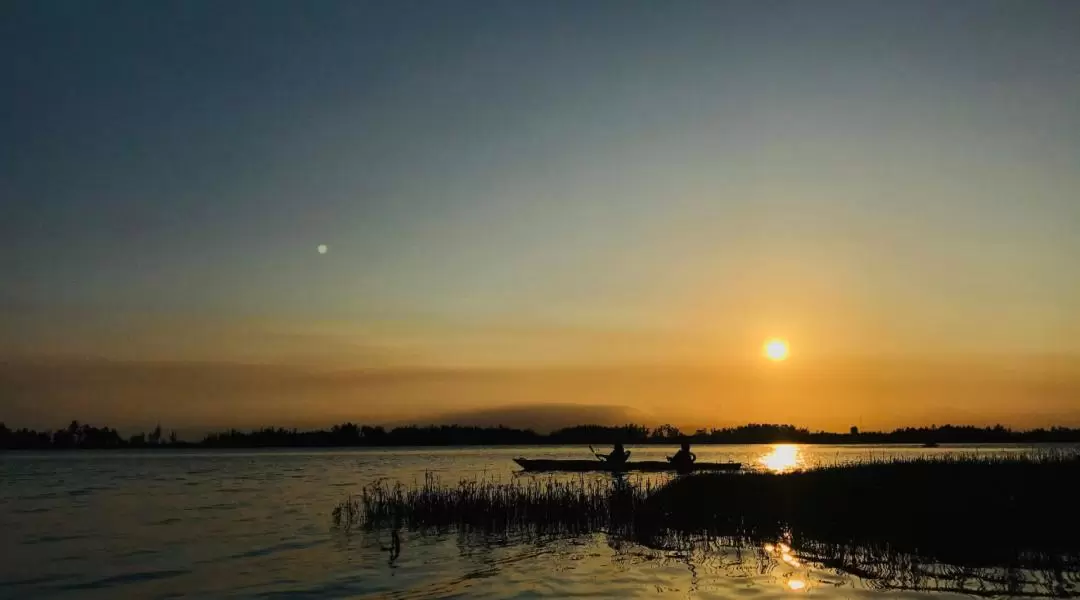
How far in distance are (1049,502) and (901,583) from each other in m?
7.79

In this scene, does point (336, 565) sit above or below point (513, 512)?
below

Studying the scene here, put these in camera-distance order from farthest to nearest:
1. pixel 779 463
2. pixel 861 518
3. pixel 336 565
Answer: pixel 779 463 < pixel 861 518 < pixel 336 565

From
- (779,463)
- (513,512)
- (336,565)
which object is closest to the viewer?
(336,565)

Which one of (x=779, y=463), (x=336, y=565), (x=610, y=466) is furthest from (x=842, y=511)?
(x=779, y=463)

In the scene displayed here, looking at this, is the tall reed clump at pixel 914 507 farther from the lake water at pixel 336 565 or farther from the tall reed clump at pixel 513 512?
the lake water at pixel 336 565

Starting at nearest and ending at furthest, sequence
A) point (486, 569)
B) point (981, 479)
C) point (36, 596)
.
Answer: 1. point (36, 596)
2. point (486, 569)
3. point (981, 479)

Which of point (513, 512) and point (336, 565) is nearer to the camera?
point (336, 565)

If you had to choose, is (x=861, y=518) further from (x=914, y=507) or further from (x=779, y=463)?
(x=779, y=463)

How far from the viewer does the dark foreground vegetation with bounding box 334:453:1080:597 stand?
17312 millimetres

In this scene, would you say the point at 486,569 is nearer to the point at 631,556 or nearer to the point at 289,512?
the point at 631,556

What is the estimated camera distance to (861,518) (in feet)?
72.1

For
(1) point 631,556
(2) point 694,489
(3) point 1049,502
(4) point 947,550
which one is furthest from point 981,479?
(1) point 631,556

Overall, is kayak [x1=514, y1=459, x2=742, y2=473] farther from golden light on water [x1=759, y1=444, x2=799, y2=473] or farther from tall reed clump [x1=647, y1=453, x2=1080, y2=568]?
tall reed clump [x1=647, y1=453, x2=1080, y2=568]

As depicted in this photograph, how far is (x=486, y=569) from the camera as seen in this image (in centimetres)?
1973
